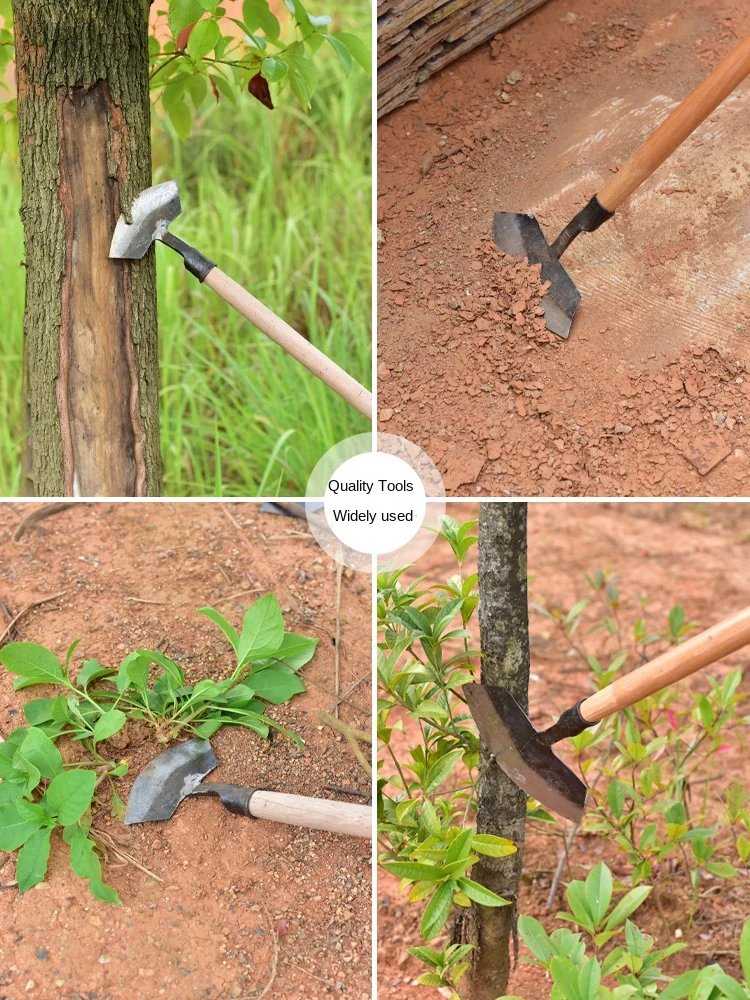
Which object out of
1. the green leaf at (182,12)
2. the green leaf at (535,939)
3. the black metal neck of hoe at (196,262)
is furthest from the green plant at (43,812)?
the green leaf at (182,12)

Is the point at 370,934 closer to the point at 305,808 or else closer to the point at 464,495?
the point at 305,808

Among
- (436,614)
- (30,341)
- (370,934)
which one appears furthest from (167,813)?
(30,341)

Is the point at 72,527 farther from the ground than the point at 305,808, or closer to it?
farther from the ground

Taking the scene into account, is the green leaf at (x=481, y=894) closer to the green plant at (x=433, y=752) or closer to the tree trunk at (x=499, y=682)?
the green plant at (x=433, y=752)

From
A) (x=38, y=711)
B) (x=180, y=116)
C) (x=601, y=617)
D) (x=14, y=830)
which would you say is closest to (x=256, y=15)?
(x=180, y=116)

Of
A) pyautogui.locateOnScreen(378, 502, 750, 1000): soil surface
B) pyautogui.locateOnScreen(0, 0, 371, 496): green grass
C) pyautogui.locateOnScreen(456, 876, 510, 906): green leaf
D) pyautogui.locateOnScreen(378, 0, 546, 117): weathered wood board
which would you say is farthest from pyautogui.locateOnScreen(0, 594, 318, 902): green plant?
pyautogui.locateOnScreen(378, 0, 546, 117): weathered wood board

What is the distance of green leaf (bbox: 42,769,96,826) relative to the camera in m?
1.26

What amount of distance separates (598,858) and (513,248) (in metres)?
1.41

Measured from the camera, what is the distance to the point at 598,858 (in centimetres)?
180

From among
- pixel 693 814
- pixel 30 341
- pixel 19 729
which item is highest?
pixel 30 341

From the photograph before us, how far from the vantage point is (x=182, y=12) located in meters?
1.22

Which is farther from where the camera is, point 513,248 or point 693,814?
point 513,248

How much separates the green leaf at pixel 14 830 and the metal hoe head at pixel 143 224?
897mm

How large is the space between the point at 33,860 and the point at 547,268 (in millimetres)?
1649
